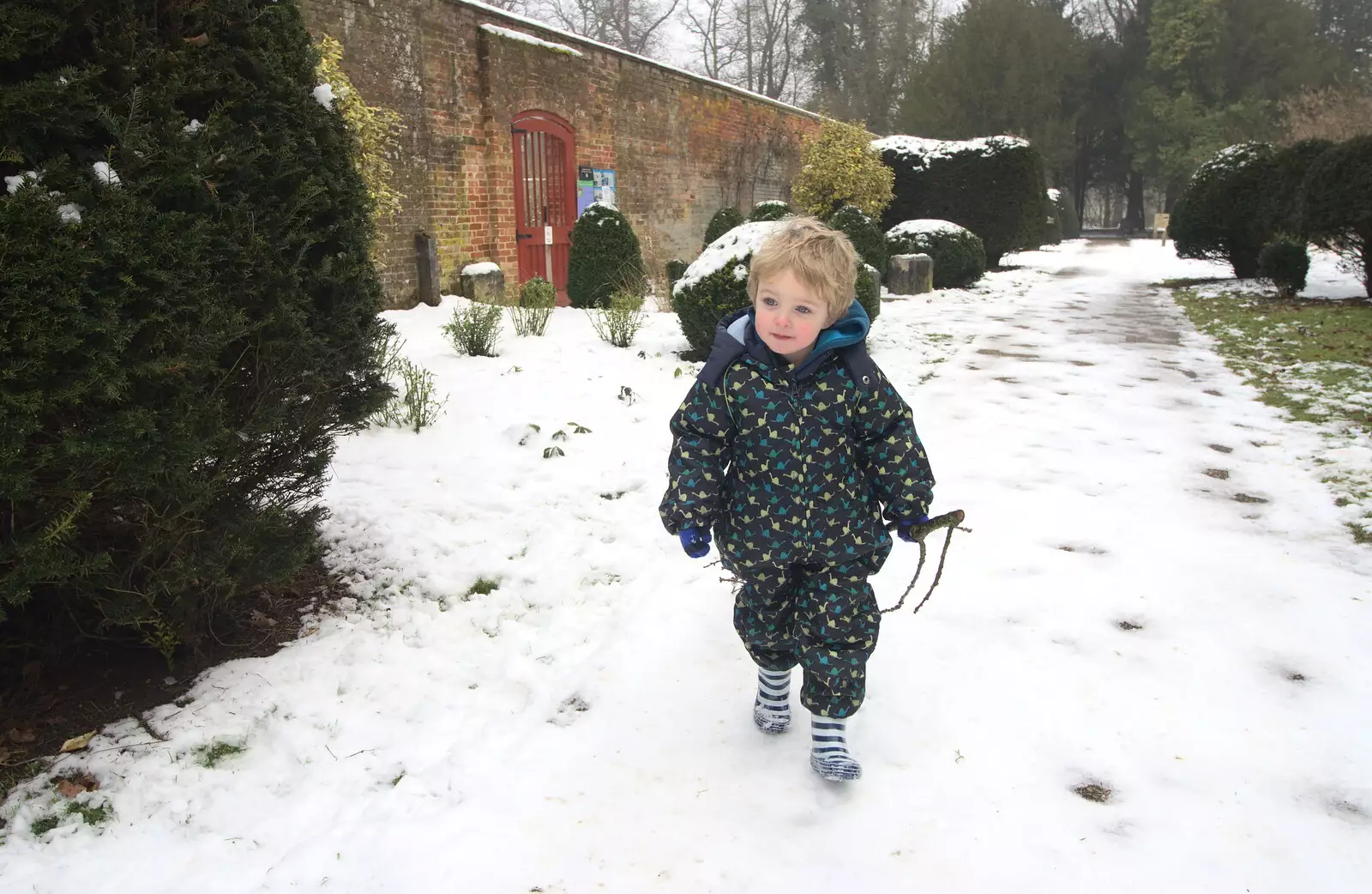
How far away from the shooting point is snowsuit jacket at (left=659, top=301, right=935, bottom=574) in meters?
2.17

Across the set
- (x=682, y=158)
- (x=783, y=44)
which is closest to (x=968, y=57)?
(x=783, y=44)

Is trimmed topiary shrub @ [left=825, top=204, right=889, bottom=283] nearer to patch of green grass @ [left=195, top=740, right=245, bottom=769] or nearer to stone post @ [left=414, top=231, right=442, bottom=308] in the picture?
stone post @ [left=414, top=231, right=442, bottom=308]

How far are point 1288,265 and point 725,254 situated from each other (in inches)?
403

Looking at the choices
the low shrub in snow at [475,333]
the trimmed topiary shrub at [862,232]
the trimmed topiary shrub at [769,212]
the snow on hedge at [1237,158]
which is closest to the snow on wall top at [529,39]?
the trimmed topiary shrub at [769,212]

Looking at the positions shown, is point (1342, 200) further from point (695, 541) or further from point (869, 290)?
point (695, 541)

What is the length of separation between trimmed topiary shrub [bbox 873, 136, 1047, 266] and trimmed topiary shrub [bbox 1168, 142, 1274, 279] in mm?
3057

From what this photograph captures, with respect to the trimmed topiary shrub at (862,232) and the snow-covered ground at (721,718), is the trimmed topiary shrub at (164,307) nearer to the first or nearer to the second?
the snow-covered ground at (721,718)

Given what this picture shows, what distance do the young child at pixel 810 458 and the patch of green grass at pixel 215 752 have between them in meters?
1.35

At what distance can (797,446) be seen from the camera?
A: 2.17 meters

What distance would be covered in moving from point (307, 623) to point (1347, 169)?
512 inches

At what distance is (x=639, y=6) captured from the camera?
34.7m

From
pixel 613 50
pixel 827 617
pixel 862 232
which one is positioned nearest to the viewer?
pixel 827 617

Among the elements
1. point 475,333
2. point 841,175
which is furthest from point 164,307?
point 841,175

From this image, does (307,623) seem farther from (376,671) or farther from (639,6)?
(639,6)
